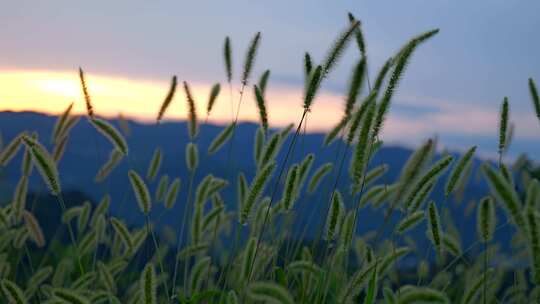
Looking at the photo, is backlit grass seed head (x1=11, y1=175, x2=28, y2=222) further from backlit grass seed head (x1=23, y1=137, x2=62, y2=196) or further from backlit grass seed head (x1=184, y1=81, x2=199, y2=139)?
backlit grass seed head (x1=23, y1=137, x2=62, y2=196)

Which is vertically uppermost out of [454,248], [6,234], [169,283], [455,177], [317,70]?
[317,70]

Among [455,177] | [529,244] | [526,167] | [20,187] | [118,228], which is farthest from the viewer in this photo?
[526,167]

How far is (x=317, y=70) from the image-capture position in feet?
8.68

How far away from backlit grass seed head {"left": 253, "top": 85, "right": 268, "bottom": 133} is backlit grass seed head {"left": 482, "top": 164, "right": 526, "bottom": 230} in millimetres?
1205

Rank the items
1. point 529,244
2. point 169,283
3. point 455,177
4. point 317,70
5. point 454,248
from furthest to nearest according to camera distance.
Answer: point 169,283 → point 454,248 → point 455,177 → point 317,70 → point 529,244

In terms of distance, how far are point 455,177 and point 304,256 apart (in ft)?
4.09

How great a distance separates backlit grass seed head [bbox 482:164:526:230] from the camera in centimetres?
230

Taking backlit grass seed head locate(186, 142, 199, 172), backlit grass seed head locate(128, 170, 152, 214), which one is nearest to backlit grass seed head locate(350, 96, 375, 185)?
backlit grass seed head locate(128, 170, 152, 214)

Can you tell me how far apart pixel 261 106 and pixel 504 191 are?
128 centimetres

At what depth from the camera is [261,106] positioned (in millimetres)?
3361

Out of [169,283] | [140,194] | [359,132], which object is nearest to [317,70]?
[359,132]

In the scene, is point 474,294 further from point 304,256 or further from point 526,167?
point 526,167

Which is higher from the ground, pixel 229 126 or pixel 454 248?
pixel 229 126

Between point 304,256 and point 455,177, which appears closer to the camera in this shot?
point 455,177
